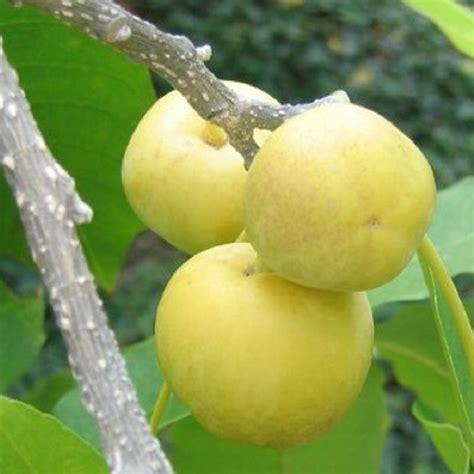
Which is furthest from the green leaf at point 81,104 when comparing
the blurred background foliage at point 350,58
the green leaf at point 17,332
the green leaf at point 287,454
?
the blurred background foliage at point 350,58

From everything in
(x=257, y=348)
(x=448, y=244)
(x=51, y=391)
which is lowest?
(x=51, y=391)

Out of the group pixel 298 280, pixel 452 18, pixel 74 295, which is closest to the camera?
pixel 74 295

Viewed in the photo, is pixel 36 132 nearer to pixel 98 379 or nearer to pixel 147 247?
pixel 98 379

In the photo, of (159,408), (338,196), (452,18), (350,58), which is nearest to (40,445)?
(159,408)

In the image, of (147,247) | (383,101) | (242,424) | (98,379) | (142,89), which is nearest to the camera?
(98,379)

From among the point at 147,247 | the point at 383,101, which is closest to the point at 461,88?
the point at 383,101

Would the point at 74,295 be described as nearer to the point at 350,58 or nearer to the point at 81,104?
the point at 81,104
